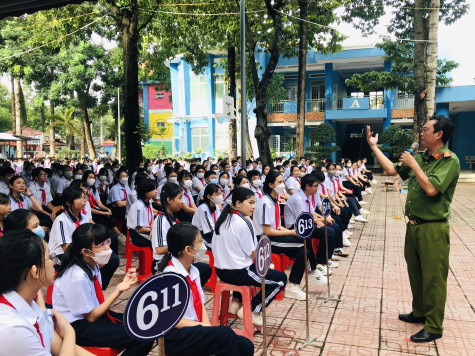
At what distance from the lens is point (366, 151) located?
29.0 meters

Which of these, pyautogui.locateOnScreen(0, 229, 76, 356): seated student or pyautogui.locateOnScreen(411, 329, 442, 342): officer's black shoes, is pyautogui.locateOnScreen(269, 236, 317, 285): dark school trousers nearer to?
pyautogui.locateOnScreen(411, 329, 442, 342): officer's black shoes

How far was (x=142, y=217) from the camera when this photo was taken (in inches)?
214

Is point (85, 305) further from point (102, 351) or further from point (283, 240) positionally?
point (283, 240)

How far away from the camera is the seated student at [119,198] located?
8031 millimetres

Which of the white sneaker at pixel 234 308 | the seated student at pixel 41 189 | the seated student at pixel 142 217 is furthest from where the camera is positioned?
the seated student at pixel 41 189

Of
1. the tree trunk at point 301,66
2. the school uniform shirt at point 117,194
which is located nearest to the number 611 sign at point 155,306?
the school uniform shirt at point 117,194

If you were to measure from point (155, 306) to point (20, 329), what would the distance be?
0.61 meters

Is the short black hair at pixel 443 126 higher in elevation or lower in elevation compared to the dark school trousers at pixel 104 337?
higher

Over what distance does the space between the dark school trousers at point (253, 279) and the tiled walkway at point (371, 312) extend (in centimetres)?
38

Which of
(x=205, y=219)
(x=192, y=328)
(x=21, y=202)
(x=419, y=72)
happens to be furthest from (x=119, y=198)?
(x=419, y=72)

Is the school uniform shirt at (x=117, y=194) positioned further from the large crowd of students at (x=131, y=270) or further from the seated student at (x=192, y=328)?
the seated student at (x=192, y=328)

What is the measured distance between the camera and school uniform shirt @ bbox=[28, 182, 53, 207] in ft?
25.5

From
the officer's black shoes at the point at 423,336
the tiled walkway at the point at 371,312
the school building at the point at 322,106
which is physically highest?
the school building at the point at 322,106

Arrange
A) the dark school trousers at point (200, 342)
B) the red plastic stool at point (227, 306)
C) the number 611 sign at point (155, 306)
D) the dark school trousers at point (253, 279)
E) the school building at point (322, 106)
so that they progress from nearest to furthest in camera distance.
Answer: the number 611 sign at point (155, 306), the dark school trousers at point (200, 342), the red plastic stool at point (227, 306), the dark school trousers at point (253, 279), the school building at point (322, 106)
